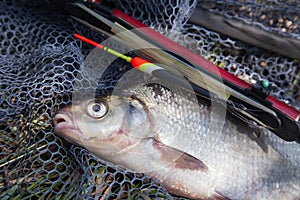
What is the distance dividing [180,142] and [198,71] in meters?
0.40

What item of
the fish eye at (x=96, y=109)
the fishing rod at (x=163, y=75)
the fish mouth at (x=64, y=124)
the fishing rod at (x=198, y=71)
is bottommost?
the fish mouth at (x=64, y=124)

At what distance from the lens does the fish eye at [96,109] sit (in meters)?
1.99

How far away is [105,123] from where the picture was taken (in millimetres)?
1997

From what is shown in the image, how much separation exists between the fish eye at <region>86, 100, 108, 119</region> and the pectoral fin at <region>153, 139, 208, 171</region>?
32 centimetres

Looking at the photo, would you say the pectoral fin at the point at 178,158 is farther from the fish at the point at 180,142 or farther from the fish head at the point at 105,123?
the fish head at the point at 105,123

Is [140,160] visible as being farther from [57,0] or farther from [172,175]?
[57,0]

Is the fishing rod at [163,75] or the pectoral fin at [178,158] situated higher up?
the fishing rod at [163,75]

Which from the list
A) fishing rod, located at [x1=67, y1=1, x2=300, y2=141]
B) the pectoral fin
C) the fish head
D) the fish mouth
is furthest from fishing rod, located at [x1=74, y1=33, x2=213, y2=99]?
the fish mouth

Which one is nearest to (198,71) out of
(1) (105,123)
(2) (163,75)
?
(2) (163,75)

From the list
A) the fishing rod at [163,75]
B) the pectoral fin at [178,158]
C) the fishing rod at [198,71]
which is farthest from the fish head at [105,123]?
the fishing rod at [198,71]

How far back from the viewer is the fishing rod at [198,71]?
1.93m

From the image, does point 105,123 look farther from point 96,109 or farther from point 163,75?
point 163,75

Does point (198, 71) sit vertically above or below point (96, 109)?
above

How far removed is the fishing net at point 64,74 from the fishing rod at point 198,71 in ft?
0.73
